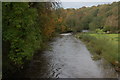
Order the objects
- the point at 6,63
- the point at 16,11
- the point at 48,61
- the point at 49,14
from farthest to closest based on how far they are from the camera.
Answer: the point at 49,14, the point at 48,61, the point at 6,63, the point at 16,11

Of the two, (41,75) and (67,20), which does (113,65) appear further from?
(67,20)

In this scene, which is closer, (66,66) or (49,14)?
(66,66)

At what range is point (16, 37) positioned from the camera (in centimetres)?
700

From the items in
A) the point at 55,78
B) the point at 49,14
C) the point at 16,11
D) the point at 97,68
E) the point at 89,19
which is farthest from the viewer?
the point at 89,19

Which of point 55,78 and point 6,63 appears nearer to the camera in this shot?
point 6,63

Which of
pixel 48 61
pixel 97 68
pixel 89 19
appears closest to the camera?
pixel 97 68

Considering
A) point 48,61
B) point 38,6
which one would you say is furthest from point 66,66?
point 38,6

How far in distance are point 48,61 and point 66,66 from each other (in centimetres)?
162

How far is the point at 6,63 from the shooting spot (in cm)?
771

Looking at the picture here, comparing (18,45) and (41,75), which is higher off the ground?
(18,45)

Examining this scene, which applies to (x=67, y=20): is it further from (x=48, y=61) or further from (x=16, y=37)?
(x=16, y=37)

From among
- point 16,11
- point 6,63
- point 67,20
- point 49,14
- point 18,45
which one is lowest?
point 6,63

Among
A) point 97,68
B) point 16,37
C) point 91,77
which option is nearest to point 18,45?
point 16,37

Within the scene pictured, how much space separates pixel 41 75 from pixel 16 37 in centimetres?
306
